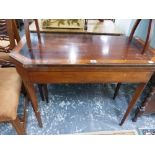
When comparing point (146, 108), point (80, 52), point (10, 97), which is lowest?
point (146, 108)

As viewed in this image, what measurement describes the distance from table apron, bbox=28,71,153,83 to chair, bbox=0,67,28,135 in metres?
0.17

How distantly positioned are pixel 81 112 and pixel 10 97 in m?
0.76

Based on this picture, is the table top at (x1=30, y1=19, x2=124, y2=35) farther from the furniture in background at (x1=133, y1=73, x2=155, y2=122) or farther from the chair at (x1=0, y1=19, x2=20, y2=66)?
the furniture in background at (x1=133, y1=73, x2=155, y2=122)

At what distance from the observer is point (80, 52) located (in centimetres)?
98

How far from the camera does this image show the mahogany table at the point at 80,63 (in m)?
0.87

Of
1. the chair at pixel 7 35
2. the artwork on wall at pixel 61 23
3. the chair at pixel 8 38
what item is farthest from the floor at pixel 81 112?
the artwork on wall at pixel 61 23

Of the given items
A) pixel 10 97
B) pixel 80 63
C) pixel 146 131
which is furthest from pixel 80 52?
pixel 146 131

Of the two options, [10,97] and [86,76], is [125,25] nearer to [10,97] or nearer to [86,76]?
[86,76]
